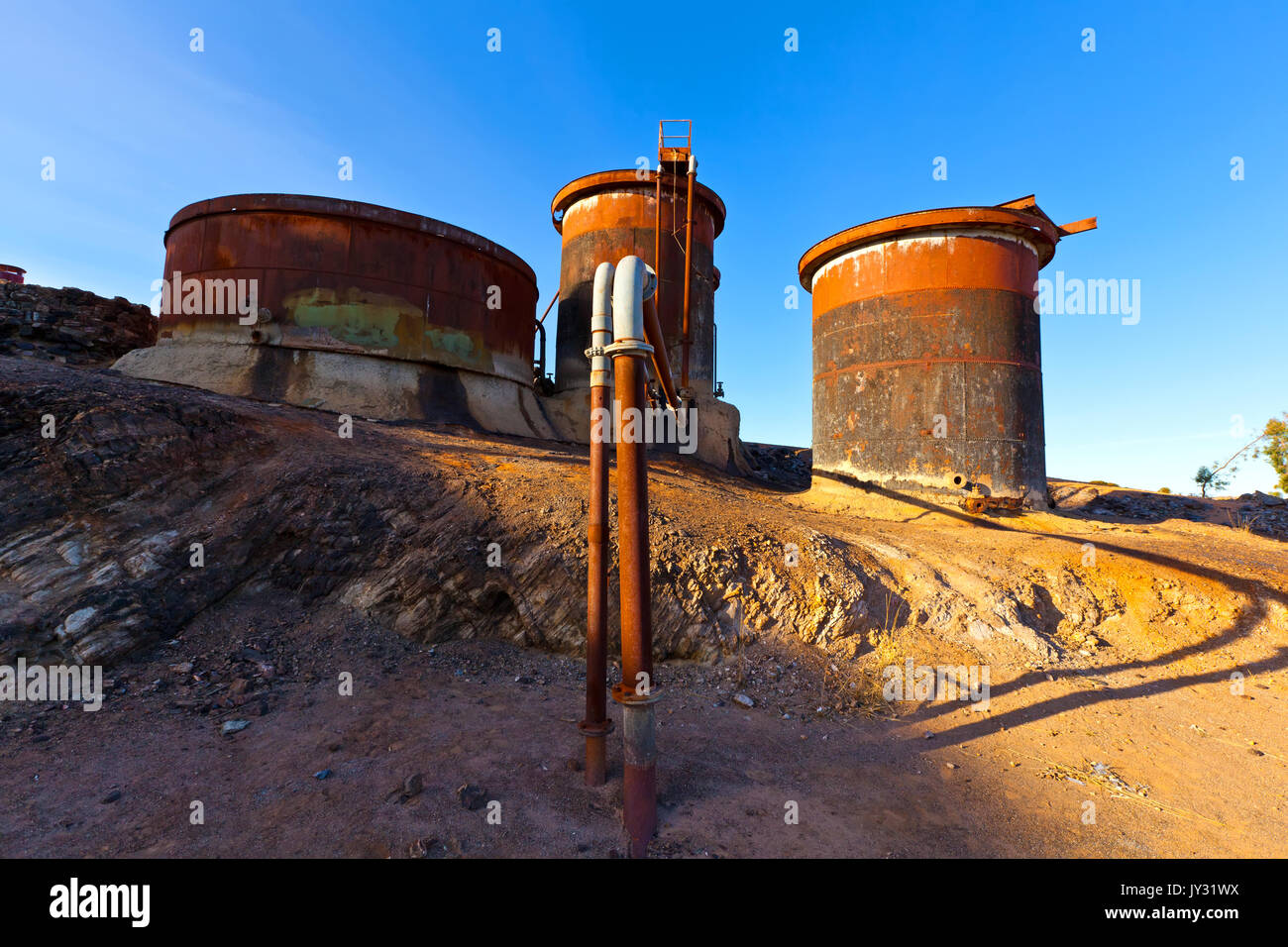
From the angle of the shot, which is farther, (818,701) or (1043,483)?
(1043,483)

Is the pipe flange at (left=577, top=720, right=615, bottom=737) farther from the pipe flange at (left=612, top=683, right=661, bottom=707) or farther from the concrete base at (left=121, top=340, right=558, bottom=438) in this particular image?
the concrete base at (left=121, top=340, right=558, bottom=438)

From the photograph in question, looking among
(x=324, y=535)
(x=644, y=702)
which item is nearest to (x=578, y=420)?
(x=324, y=535)

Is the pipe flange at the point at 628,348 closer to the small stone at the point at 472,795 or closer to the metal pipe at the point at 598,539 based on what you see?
the metal pipe at the point at 598,539

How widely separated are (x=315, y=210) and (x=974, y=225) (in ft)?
39.5

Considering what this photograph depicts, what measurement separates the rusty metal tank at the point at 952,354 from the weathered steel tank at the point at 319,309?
7.62 metres

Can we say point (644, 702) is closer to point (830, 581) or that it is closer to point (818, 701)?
point (818, 701)

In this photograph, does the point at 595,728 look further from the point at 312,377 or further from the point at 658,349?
the point at 312,377

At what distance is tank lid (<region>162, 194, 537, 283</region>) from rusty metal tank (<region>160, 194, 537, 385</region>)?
2 cm

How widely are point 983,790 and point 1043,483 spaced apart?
8.62 meters

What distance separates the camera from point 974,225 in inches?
422

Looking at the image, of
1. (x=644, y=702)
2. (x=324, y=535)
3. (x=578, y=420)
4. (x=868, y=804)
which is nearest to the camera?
(x=644, y=702)

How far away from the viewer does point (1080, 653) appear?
21.8 feet

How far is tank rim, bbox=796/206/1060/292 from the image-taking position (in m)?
10.6

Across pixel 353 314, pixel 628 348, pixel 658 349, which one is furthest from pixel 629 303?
pixel 353 314
